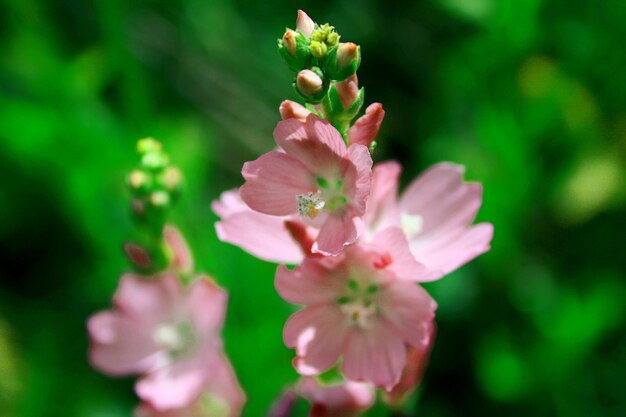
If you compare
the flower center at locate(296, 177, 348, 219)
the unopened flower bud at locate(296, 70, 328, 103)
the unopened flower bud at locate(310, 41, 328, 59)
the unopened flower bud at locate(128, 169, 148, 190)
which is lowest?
the flower center at locate(296, 177, 348, 219)

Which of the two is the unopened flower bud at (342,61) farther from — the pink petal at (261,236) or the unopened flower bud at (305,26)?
the pink petal at (261,236)

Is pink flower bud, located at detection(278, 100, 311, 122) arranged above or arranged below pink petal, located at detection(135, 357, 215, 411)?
above

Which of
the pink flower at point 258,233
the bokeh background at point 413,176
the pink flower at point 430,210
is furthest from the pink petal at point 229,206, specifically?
Result: the bokeh background at point 413,176

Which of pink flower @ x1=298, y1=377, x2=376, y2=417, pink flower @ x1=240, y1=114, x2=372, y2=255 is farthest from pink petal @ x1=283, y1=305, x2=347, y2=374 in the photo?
pink flower @ x1=240, y1=114, x2=372, y2=255

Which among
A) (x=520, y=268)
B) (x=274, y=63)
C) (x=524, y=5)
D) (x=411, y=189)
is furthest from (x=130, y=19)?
(x=411, y=189)

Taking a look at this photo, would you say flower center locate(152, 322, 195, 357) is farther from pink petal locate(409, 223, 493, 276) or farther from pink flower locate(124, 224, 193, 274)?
pink petal locate(409, 223, 493, 276)

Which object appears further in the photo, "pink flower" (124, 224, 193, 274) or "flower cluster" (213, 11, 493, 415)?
"pink flower" (124, 224, 193, 274)
